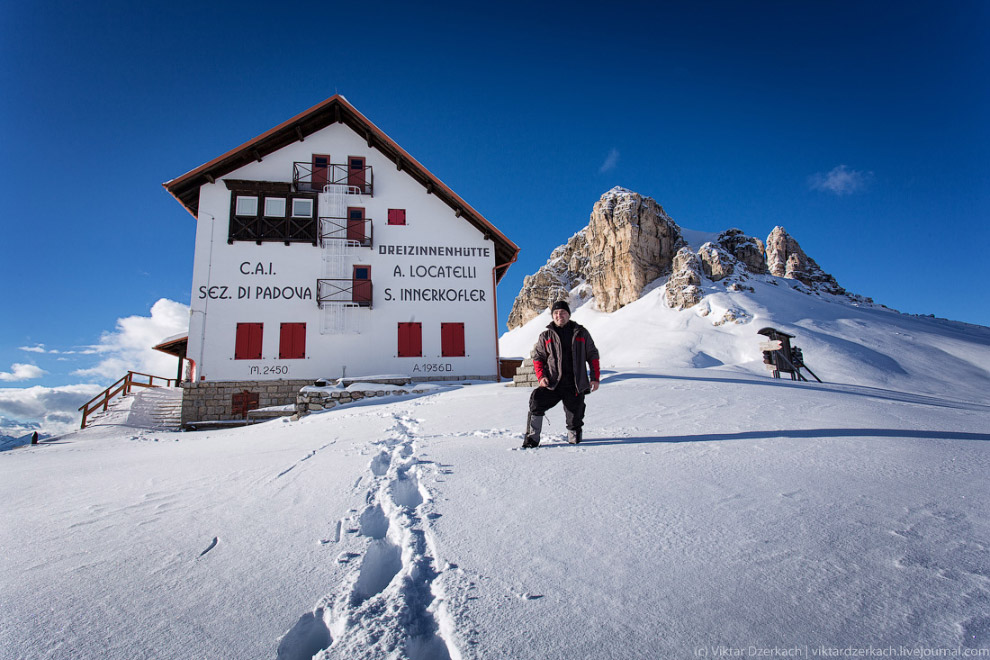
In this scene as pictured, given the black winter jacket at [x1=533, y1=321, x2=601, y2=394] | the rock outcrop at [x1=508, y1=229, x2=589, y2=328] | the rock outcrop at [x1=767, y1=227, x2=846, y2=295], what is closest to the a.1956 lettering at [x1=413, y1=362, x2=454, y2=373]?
the black winter jacket at [x1=533, y1=321, x2=601, y2=394]

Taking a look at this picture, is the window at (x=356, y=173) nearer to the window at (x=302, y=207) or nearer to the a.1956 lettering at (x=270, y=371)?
the window at (x=302, y=207)

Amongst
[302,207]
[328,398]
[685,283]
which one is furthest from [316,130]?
[685,283]

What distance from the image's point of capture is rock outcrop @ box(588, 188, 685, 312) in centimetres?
4938

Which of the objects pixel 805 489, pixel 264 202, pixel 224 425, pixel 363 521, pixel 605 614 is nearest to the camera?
pixel 605 614

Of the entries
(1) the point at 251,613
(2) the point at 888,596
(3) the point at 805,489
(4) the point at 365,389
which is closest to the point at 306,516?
(1) the point at 251,613

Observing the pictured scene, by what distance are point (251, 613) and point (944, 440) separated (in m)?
5.59

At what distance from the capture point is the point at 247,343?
16.5 meters

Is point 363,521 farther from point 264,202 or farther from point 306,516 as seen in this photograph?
point 264,202

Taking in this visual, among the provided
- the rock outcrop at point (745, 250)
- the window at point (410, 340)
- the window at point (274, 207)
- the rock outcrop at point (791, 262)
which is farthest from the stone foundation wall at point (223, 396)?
the rock outcrop at point (791, 262)

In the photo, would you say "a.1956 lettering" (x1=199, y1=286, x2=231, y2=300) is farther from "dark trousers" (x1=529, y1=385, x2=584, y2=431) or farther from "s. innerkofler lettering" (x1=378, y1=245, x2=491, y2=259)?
"dark trousers" (x1=529, y1=385, x2=584, y2=431)

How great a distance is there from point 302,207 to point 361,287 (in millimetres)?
4116

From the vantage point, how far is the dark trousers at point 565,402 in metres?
4.75

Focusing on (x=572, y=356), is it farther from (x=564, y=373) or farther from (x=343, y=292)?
(x=343, y=292)

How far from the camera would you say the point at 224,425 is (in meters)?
15.8
